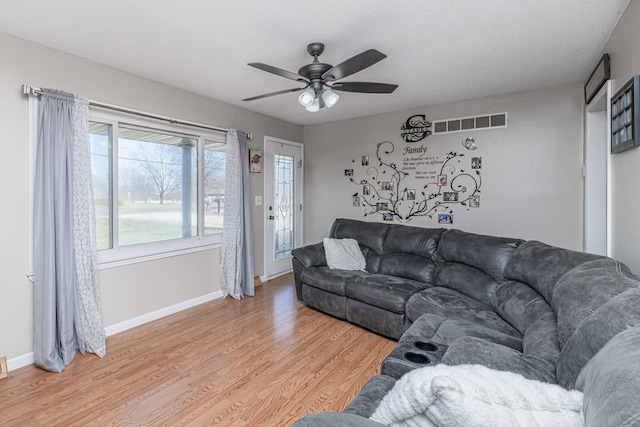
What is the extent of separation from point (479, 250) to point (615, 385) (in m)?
2.35

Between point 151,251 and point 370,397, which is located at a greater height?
point 151,251

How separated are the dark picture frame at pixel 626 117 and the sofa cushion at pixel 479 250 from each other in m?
1.01

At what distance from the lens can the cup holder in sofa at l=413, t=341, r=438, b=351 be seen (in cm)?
174

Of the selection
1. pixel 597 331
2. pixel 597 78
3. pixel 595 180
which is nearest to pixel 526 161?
pixel 595 180

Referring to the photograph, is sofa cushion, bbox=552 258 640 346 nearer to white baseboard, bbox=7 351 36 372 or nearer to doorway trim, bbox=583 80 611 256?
doorway trim, bbox=583 80 611 256

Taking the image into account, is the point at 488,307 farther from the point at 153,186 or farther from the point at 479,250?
the point at 153,186

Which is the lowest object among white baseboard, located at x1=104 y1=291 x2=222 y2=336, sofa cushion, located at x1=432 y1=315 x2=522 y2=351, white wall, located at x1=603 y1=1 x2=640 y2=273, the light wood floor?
the light wood floor

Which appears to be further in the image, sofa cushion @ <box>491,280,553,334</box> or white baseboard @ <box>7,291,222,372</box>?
white baseboard @ <box>7,291,222,372</box>

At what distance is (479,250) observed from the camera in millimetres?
2857

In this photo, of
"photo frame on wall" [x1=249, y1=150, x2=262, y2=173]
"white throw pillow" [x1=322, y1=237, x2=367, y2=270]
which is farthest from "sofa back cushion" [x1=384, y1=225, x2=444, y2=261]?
"photo frame on wall" [x1=249, y1=150, x2=262, y2=173]

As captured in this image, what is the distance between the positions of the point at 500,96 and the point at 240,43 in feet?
9.85

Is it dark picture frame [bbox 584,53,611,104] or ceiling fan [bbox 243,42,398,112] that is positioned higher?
dark picture frame [bbox 584,53,611,104]

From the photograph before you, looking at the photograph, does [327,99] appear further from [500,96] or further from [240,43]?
[500,96]

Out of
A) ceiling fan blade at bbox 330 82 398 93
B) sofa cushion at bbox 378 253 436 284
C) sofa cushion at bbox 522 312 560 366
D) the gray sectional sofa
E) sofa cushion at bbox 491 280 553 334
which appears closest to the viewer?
the gray sectional sofa
